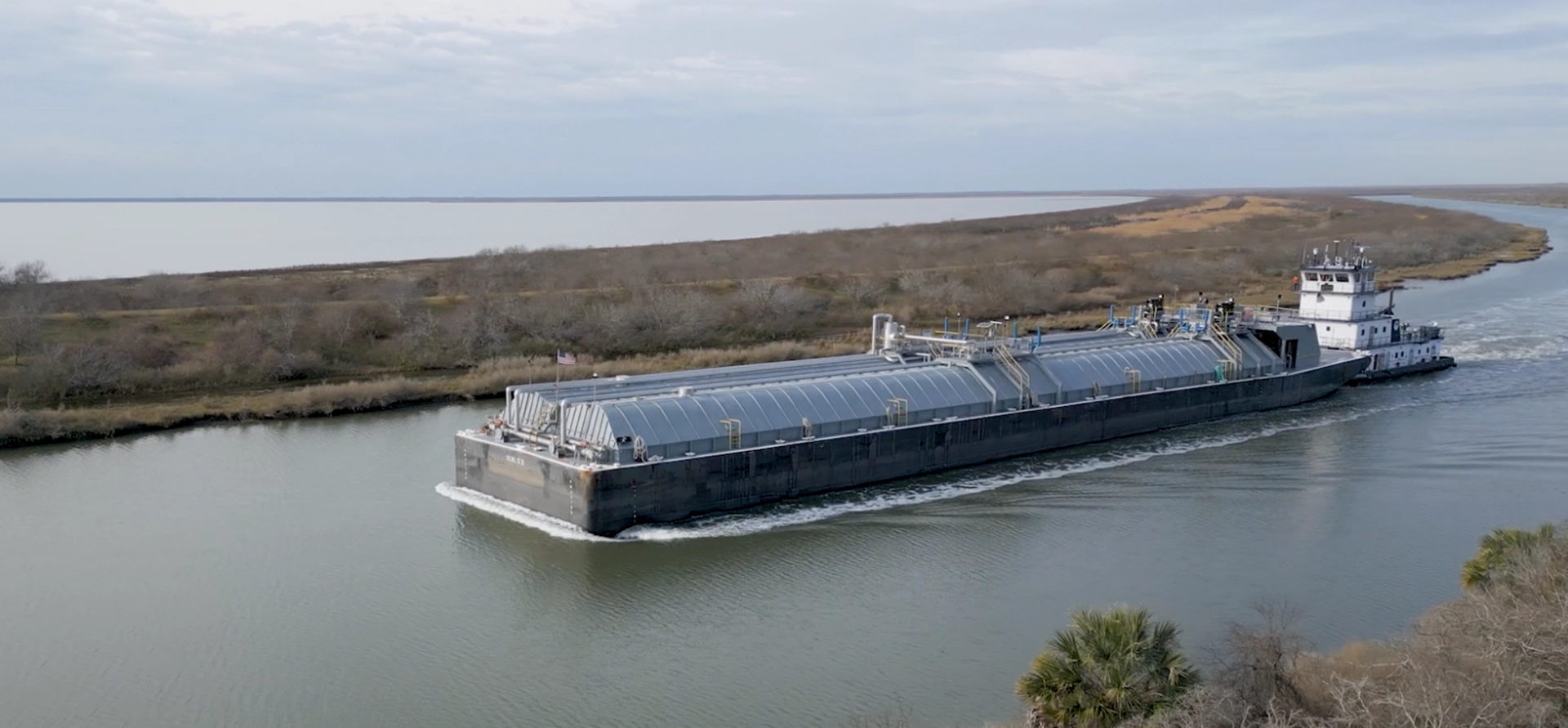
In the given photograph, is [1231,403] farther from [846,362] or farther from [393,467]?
[393,467]

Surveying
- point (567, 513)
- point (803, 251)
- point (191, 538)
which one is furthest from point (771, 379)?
point (803, 251)

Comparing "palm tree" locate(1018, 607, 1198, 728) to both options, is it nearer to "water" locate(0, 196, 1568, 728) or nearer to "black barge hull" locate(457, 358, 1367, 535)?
"water" locate(0, 196, 1568, 728)

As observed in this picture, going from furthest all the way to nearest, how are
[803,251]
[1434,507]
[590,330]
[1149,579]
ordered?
1. [803,251]
2. [590,330]
3. [1434,507]
4. [1149,579]

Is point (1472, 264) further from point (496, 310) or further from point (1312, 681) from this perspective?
point (1312, 681)

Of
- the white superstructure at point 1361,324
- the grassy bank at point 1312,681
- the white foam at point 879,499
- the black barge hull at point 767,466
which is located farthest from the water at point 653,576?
the white superstructure at point 1361,324

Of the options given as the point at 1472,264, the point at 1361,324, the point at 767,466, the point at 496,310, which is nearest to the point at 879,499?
the point at 767,466

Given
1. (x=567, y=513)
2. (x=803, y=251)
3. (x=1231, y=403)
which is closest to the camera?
(x=567, y=513)

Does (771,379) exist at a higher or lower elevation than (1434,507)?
higher

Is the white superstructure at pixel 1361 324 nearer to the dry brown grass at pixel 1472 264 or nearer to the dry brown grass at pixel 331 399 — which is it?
the dry brown grass at pixel 331 399
